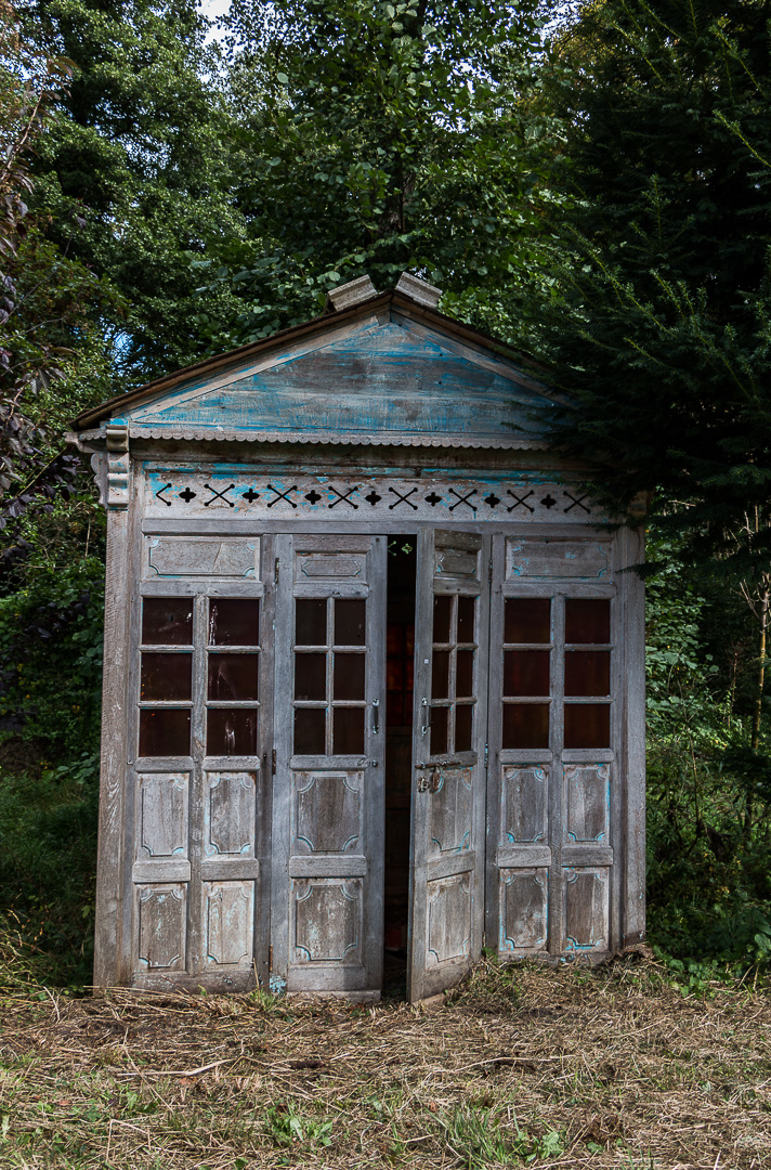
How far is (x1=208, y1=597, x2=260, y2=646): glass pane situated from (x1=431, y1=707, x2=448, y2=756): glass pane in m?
1.10

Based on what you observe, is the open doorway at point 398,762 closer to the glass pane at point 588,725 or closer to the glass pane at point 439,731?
the glass pane at point 439,731

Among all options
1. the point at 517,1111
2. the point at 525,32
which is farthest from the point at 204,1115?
the point at 525,32

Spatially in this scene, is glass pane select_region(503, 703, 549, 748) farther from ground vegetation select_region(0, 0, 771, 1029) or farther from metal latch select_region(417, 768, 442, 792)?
ground vegetation select_region(0, 0, 771, 1029)

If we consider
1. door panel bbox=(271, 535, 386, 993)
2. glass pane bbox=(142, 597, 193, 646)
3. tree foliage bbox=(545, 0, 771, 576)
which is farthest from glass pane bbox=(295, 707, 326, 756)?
tree foliage bbox=(545, 0, 771, 576)

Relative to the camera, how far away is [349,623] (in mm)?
4863

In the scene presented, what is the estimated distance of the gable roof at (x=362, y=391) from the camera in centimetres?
475

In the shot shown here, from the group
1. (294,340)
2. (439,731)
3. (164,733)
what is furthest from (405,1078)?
(294,340)

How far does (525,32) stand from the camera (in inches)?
374

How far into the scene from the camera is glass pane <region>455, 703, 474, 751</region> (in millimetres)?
4855

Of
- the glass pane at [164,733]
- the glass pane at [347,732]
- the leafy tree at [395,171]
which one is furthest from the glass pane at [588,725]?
the leafy tree at [395,171]

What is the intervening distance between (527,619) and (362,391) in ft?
5.51

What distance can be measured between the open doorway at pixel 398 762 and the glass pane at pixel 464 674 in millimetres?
866

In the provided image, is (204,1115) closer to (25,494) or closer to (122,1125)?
(122,1125)

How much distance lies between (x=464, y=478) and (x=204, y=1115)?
3.46 meters
